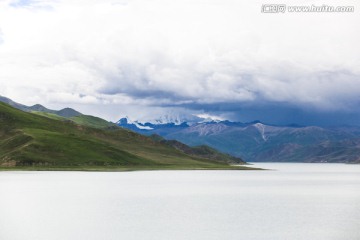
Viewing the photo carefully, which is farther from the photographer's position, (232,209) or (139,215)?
(232,209)

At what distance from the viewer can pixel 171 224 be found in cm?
7544

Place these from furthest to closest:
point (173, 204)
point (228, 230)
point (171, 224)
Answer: point (173, 204)
point (171, 224)
point (228, 230)

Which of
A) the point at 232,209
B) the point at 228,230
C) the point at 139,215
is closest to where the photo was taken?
the point at 228,230

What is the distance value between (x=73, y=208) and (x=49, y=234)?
3089 cm

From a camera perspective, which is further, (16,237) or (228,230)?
(228,230)


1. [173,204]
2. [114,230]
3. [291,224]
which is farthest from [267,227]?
[173,204]

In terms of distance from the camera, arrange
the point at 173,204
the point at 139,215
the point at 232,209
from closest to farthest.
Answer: the point at 139,215 → the point at 232,209 → the point at 173,204

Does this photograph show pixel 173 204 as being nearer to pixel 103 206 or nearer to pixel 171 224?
pixel 103 206

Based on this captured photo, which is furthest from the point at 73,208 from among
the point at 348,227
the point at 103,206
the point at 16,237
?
the point at 348,227

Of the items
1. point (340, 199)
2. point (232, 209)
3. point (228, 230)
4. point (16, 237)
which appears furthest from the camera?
point (340, 199)

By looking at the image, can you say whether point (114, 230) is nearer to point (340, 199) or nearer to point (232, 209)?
point (232, 209)

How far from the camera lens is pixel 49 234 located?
6594cm

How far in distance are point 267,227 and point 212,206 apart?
30.2 meters

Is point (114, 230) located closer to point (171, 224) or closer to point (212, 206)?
point (171, 224)
